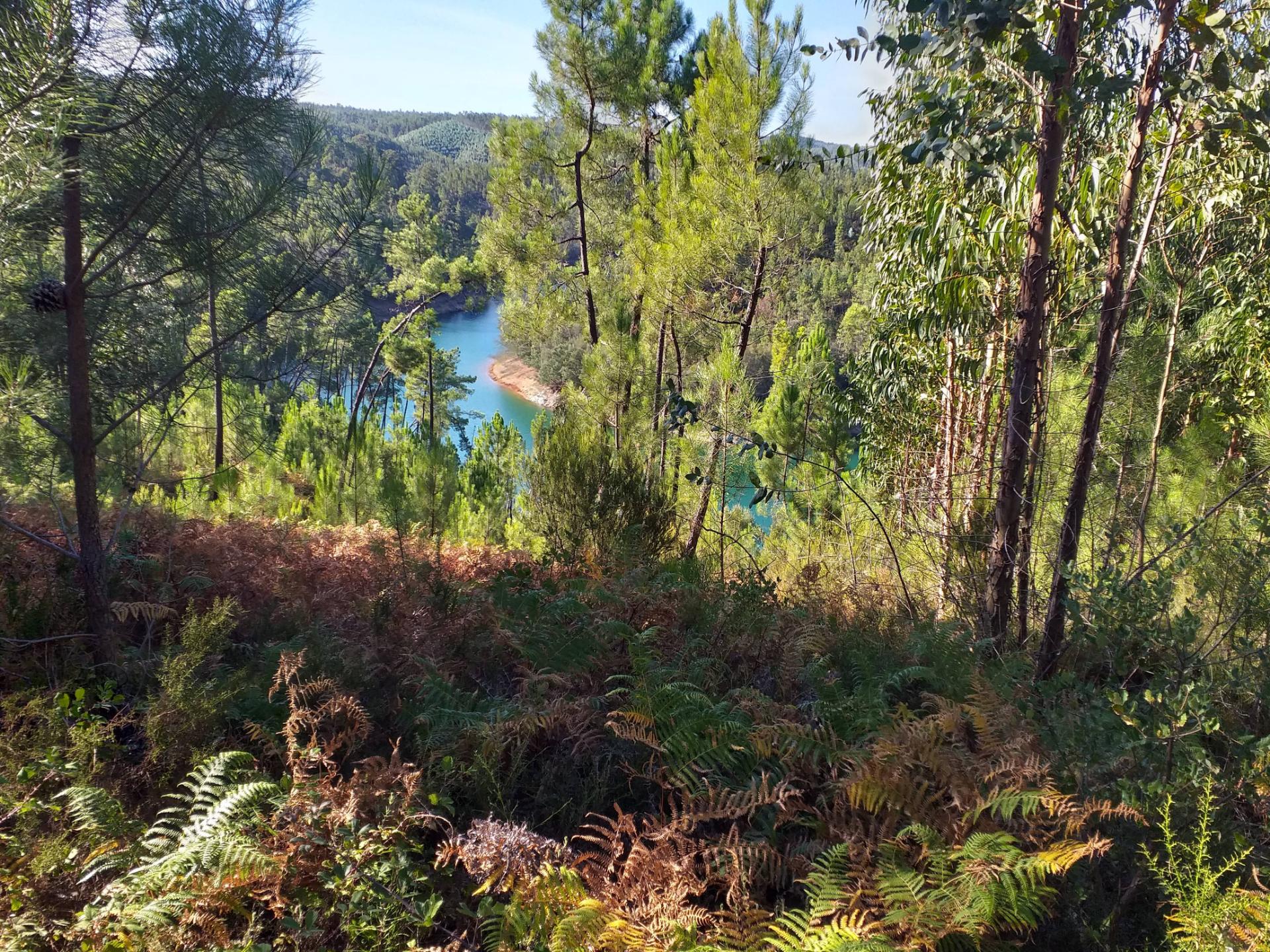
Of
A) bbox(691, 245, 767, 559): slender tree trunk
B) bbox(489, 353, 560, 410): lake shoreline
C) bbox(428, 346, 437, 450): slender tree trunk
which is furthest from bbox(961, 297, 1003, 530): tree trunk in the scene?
bbox(489, 353, 560, 410): lake shoreline

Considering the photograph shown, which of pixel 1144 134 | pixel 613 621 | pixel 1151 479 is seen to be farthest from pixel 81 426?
pixel 1151 479

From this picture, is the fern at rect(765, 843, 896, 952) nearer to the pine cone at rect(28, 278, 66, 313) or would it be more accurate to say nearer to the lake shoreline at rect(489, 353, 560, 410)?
the pine cone at rect(28, 278, 66, 313)

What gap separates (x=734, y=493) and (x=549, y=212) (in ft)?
15.4

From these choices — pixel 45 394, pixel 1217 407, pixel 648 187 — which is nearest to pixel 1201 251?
pixel 1217 407

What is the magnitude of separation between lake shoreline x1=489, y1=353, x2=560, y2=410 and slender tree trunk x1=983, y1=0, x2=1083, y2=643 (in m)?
36.5

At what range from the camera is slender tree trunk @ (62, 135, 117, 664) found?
2451mm

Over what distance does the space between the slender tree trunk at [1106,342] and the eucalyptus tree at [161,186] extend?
121 inches

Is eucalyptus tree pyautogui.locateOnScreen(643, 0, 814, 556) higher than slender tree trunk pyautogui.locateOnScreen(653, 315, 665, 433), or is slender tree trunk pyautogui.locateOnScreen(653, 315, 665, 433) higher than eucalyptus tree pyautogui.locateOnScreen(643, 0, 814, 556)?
eucalyptus tree pyautogui.locateOnScreen(643, 0, 814, 556)

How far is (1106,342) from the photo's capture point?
2.66 m

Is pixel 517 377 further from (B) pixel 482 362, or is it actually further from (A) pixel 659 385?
(A) pixel 659 385

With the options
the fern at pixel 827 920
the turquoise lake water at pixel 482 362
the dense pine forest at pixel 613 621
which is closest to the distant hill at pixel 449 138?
the turquoise lake water at pixel 482 362

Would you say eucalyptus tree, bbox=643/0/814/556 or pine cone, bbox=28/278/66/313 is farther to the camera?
eucalyptus tree, bbox=643/0/814/556

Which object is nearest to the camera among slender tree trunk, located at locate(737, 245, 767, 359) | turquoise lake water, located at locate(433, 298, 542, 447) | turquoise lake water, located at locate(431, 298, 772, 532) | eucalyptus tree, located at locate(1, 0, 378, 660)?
eucalyptus tree, located at locate(1, 0, 378, 660)

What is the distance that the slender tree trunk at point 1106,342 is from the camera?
2498 mm
